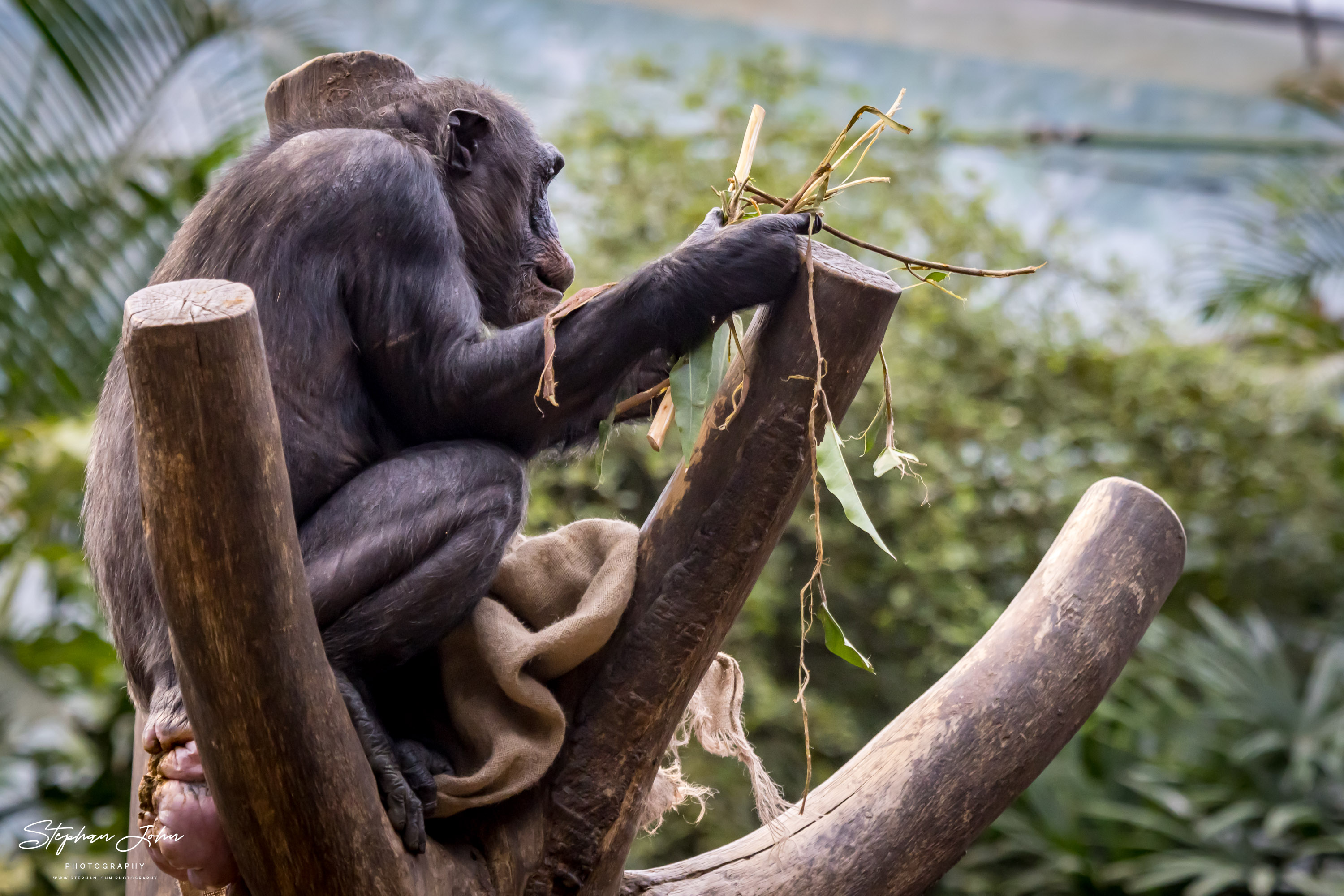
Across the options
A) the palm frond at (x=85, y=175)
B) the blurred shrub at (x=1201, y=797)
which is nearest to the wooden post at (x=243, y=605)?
the palm frond at (x=85, y=175)

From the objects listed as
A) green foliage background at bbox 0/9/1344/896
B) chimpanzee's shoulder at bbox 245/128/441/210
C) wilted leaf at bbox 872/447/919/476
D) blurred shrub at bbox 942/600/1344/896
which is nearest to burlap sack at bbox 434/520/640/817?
wilted leaf at bbox 872/447/919/476

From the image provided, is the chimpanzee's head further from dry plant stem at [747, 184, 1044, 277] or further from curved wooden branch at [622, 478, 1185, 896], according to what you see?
curved wooden branch at [622, 478, 1185, 896]

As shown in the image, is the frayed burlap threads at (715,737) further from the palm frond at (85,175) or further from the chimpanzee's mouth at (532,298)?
the palm frond at (85,175)

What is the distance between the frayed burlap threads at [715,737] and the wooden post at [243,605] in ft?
1.93

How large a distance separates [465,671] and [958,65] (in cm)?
787

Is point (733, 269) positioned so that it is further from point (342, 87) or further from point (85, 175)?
point (85, 175)

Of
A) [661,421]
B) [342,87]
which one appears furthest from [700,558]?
[342,87]

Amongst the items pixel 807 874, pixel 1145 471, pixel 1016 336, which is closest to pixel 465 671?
pixel 807 874

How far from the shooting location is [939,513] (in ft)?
14.6

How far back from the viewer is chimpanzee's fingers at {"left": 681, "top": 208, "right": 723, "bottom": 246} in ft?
5.17

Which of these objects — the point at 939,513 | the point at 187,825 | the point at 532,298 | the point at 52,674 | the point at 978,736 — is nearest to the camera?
the point at 187,825

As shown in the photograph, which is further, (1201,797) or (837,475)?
(1201,797)

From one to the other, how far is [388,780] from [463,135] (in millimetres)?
1108

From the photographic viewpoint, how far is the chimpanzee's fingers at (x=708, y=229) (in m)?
1.58
